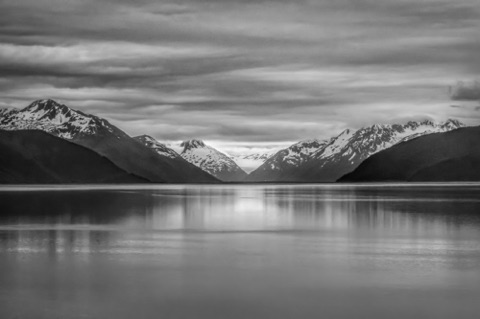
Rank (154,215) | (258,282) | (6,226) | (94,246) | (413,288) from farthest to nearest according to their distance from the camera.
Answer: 1. (154,215)
2. (6,226)
3. (94,246)
4. (258,282)
5. (413,288)

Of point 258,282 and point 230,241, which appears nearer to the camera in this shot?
point 258,282

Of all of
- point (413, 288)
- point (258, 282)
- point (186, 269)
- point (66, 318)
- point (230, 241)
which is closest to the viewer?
point (66, 318)

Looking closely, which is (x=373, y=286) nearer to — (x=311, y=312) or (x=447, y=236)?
(x=311, y=312)

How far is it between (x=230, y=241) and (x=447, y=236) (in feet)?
51.2

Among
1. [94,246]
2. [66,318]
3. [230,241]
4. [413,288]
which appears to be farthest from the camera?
[230,241]

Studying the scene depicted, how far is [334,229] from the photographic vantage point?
6247cm

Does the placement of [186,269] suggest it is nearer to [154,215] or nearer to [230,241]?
[230,241]

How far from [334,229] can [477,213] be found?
25.0 metres

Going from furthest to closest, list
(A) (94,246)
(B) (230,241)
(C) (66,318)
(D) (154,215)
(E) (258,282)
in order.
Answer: (D) (154,215), (B) (230,241), (A) (94,246), (E) (258,282), (C) (66,318)

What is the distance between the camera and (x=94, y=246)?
4694cm

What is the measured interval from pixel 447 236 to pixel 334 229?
1107 centimetres

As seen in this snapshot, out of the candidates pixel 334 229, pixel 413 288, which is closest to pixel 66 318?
pixel 413 288

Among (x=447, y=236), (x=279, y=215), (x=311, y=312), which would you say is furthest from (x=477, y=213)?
(x=311, y=312)

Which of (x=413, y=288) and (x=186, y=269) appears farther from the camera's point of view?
(x=186, y=269)
